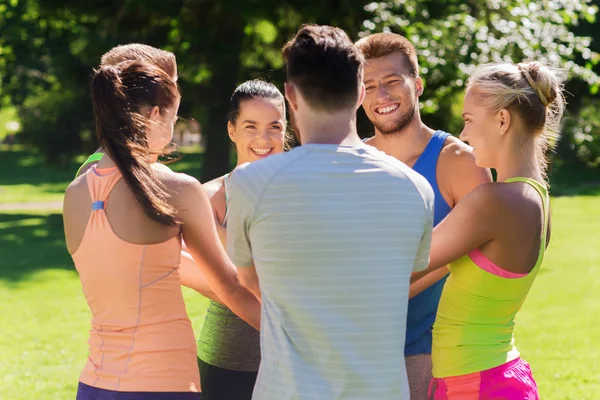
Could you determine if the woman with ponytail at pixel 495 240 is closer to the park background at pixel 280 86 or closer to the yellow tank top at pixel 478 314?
the yellow tank top at pixel 478 314

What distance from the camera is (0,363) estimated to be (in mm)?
8109

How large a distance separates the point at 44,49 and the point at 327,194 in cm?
3264

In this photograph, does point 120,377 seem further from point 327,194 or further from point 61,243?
point 61,243

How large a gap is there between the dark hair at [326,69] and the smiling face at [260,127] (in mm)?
1457

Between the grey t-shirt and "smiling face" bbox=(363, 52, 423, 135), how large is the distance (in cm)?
125

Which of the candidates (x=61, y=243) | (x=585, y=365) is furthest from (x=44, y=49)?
(x=585, y=365)

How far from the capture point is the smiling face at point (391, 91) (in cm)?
344

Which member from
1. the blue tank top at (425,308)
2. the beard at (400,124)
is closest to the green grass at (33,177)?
the beard at (400,124)

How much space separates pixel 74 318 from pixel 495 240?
8.44 m

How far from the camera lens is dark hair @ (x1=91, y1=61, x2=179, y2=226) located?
2.50 m

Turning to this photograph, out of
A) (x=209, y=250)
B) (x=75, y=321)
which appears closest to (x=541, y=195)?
(x=209, y=250)

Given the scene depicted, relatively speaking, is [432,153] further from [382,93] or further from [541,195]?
[541,195]

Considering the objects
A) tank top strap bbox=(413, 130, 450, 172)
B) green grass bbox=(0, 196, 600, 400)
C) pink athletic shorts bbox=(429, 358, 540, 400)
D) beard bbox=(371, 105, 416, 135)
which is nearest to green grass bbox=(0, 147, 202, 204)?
green grass bbox=(0, 196, 600, 400)

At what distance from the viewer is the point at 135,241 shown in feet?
8.18
